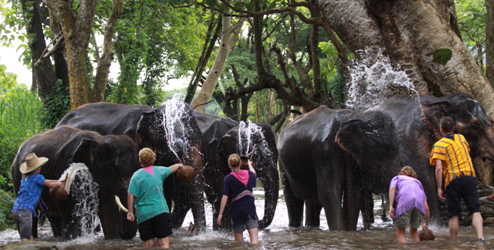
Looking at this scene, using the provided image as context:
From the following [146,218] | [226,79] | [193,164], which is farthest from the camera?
[226,79]

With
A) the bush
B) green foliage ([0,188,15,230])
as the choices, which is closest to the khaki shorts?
the bush

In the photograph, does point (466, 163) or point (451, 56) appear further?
point (451, 56)

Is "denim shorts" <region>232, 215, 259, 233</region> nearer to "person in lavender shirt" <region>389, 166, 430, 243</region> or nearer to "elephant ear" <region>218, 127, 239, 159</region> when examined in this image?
"person in lavender shirt" <region>389, 166, 430, 243</region>

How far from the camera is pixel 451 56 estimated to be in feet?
29.6

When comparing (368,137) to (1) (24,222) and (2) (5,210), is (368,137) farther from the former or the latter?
(2) (5,210)

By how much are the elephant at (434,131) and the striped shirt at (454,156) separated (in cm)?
97

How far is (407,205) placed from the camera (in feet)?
19.6

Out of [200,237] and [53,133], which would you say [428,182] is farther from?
[53,133]

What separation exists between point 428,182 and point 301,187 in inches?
98.6

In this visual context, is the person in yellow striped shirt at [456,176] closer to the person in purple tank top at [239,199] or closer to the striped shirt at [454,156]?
the striped shirt at [454,156]

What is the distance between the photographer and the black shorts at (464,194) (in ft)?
20.1

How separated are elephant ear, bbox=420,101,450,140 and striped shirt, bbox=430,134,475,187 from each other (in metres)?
0.99

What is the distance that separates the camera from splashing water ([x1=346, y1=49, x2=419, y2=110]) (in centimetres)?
923

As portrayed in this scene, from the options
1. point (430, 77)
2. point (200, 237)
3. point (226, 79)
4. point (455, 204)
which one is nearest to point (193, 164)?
point (200, 237)
